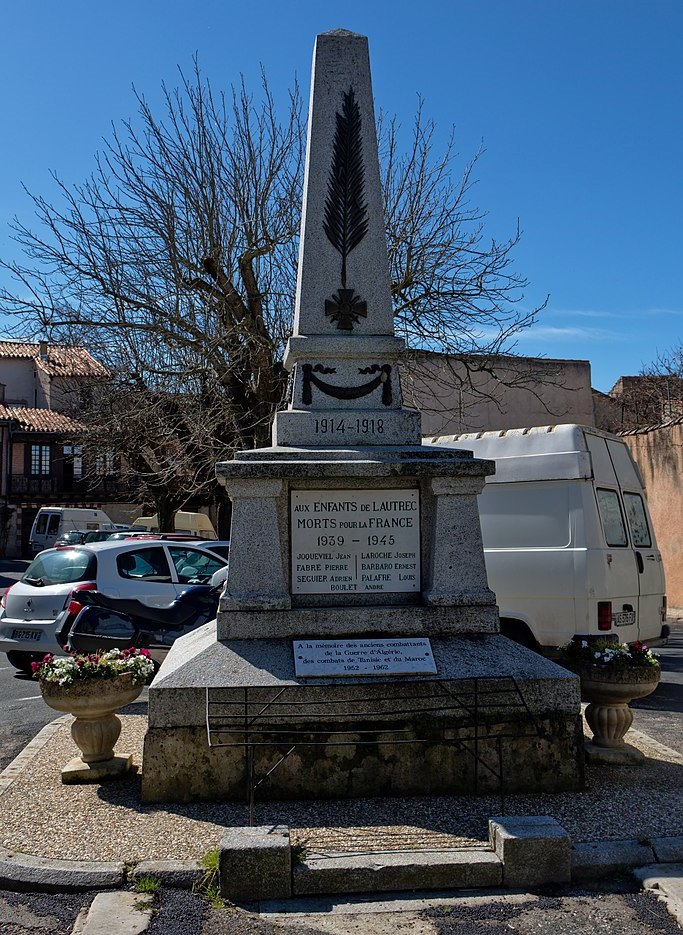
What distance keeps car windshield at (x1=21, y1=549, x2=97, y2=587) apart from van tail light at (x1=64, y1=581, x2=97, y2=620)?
0.13 m

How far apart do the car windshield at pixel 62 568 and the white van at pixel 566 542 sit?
435 cm

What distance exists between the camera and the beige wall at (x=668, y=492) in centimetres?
1644

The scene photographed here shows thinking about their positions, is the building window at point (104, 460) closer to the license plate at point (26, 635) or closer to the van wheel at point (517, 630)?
the license plate at point (26, 635)

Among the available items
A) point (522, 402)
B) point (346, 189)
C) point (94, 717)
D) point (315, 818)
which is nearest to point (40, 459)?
point (522, 402)

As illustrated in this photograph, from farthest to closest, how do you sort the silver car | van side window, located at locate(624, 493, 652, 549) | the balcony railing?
the balcony railing
van side window, located at locate(624, 493, 652, 549)
the silver car

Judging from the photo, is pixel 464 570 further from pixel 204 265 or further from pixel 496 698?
pixel 204 265

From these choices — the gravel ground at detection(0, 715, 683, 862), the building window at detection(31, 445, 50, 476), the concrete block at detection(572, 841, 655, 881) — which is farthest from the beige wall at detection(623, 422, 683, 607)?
the building window at detection(31, 445, 50, 476)

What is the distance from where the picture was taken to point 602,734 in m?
5.90

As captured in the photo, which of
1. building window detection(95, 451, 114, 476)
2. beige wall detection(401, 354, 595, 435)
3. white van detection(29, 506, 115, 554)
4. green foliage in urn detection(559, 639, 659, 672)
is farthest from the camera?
white van detection(29, 506, 115, 554)

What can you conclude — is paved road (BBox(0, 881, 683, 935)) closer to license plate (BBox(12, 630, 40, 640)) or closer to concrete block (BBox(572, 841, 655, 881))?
concrete block (BBox(572, 841, 655, 881))

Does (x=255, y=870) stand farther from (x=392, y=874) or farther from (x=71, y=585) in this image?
(x=71, y=585)

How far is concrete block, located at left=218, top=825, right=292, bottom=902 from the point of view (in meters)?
3.88

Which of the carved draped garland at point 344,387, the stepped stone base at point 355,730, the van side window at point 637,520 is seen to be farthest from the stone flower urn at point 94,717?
the van side window at point 637,520

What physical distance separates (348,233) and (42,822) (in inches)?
172
